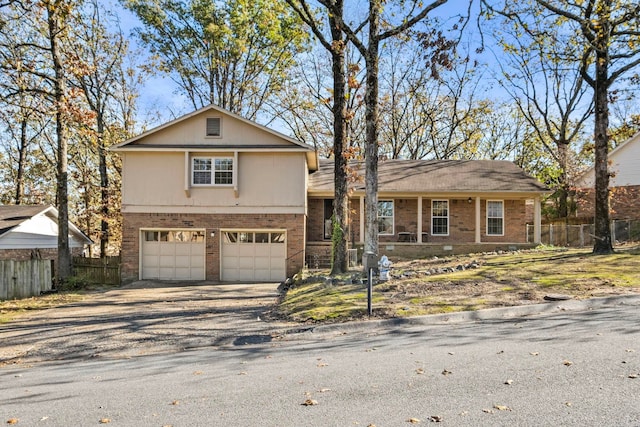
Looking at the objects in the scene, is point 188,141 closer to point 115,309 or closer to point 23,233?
point 115,309

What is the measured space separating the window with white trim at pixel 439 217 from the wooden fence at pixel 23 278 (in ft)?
56.7

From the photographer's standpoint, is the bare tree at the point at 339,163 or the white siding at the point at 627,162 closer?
the bare tree at the point at 339,163

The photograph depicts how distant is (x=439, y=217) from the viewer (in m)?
23.2

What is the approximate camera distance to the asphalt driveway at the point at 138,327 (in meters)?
8.26

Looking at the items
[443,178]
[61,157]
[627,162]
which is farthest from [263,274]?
[627,162]

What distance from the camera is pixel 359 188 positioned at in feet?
74.2

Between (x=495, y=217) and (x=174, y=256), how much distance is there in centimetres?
1552

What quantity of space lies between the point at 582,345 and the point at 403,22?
10.6m

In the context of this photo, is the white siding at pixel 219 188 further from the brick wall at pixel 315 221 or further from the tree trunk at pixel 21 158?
the tree trunk at pixel 21 158

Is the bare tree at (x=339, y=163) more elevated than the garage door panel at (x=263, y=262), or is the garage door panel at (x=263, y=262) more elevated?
the bare tree at (x=339, y=163)

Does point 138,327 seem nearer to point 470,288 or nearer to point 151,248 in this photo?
point 470,288

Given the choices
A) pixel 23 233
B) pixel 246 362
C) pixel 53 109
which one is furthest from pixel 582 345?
pixel 23 233

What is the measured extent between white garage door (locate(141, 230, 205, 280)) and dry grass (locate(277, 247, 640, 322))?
6801mm

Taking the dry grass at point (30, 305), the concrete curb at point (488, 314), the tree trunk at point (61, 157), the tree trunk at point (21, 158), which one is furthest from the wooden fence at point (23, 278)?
the tree trunk at point (21, 158)
